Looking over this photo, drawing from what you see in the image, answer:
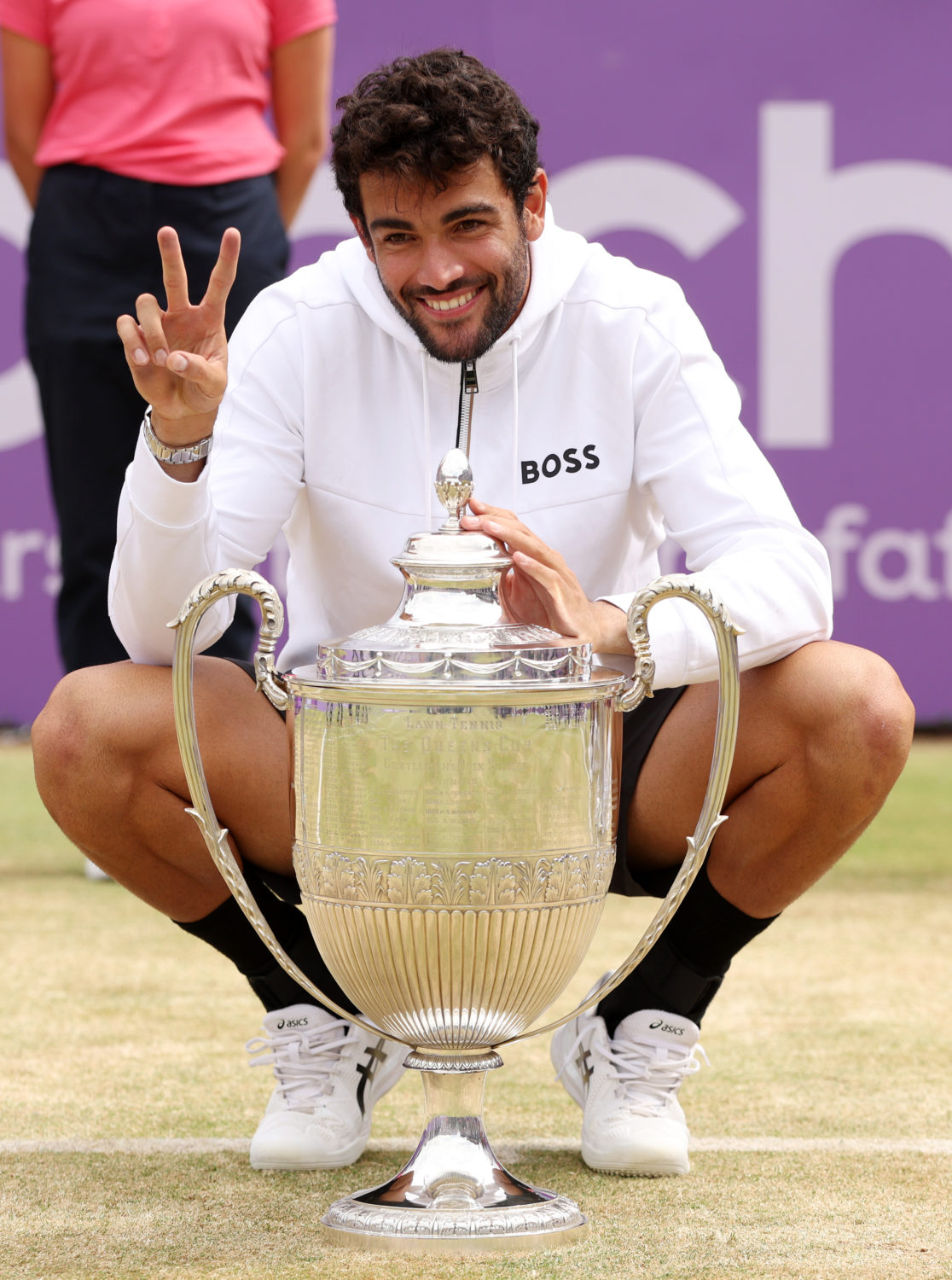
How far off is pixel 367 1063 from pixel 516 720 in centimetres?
48

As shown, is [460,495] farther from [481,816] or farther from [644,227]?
[644,227]

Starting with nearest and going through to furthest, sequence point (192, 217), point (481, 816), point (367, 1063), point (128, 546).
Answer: point (481, 816)
point (128, 546)
point (367, 1063)
point (192, 217)

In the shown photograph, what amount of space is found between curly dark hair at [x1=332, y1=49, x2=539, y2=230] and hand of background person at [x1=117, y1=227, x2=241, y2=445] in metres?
0.20

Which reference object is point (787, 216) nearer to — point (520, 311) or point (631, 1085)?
point (520, 311)

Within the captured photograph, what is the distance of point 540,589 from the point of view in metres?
1.42

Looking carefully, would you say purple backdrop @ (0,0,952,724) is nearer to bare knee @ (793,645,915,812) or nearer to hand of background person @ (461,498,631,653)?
bare knee @ (793,645,915,812)

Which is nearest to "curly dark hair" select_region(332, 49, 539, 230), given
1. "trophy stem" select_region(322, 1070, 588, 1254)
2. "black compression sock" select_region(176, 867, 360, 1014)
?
"black compression sock" select_region(176, 867, 360, 1014)

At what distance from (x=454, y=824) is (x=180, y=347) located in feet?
1.42

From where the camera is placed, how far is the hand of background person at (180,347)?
1362 mm

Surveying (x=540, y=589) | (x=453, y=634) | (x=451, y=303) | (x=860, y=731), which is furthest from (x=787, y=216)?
(x=453, y=634)

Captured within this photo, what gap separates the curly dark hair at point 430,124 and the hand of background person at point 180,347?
0.20m

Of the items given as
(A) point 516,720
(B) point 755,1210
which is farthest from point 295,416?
(B) point 755,1210

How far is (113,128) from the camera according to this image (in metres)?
2.76

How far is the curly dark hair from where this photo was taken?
1504 mm
